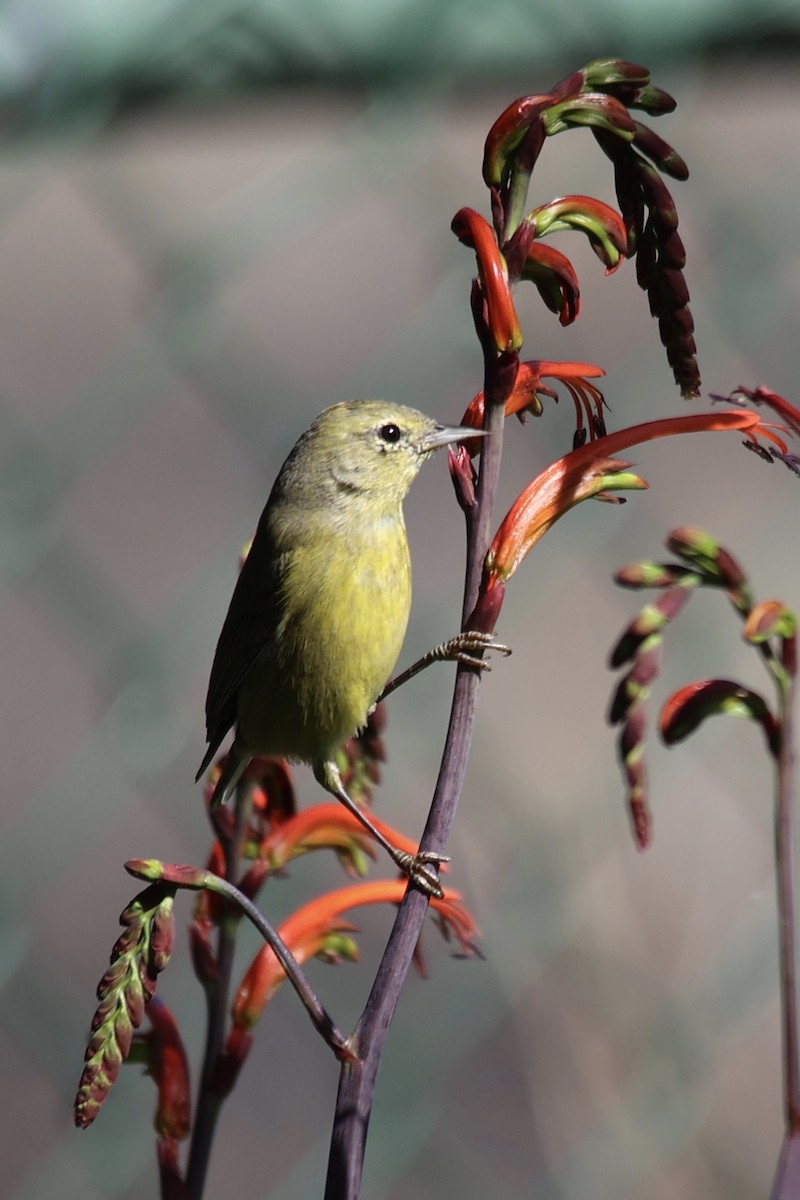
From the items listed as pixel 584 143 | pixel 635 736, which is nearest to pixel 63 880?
pixel 584 143

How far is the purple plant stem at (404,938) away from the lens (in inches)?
19.8

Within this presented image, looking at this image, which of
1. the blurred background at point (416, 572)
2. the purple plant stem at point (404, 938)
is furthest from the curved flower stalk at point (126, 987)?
the blurred background at point (416, 572)

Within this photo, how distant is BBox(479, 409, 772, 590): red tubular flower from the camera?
565 millimetres

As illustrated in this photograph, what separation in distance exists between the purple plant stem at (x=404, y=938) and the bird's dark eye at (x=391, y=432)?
1.96 feet

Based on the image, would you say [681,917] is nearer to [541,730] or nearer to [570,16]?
[541,730]

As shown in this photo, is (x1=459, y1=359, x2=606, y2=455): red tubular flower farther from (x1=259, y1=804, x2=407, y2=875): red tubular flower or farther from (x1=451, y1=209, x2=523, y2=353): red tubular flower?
(x1=259, y1=804, x2=407, y2=875): red tubular flower

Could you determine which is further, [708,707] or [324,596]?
[324,596]

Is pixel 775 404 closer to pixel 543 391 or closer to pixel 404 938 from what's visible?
pixel 543 391

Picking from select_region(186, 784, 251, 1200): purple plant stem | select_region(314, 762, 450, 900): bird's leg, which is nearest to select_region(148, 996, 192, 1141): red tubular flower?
select_region(186, 784, 251, 1200): purple plant stem

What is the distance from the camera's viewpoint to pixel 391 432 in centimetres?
113

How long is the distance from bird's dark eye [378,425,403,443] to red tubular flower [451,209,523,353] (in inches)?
23.1

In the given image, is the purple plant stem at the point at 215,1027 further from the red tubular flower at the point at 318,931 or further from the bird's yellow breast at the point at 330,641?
the bird's yellow breast at the point at 330,641

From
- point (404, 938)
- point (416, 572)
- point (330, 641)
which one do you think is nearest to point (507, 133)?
point (404, 938)

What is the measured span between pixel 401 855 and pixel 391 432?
44cm
